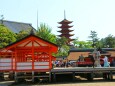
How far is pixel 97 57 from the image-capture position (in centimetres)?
2892

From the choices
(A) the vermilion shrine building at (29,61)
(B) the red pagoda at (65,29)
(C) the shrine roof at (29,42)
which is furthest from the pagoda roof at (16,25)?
(C) the shrine roof at (29,42)

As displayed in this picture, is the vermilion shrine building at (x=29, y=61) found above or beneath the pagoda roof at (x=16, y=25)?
beneath

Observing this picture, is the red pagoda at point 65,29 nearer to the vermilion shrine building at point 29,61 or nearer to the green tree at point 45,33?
the green tree at point 45,33

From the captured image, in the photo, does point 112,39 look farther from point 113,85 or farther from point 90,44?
point 113,85

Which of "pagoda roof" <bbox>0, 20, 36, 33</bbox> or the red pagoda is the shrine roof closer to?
Answer: "pagoda roof" <bbox>0, 20, 36, 33</bbox>

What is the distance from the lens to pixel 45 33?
212ft

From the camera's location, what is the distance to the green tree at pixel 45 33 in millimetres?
63197

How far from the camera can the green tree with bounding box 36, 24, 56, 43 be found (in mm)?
63197

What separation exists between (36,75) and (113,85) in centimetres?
620

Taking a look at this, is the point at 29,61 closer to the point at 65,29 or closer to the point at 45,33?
the point at 45,33

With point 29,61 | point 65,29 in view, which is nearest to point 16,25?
point 65,29

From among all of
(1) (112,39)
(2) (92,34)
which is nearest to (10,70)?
(1) (112,39)

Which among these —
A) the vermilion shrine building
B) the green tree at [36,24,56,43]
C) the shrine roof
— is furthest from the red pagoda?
the shrine roof

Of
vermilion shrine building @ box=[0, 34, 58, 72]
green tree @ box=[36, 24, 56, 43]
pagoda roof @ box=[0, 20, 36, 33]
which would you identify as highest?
pagoda roof @ box=[0, 20, 36, 33]
